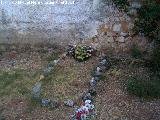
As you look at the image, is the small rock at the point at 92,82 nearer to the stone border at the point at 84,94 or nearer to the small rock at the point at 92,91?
the stone border at the point at 84,94

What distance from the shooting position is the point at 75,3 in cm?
880

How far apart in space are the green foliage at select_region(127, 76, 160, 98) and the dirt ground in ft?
0.39

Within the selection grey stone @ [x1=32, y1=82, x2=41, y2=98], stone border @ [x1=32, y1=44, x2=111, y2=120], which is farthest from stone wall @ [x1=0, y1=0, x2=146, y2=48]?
grey stone @ [x1=32, y1=82, x2=41, y2=98]

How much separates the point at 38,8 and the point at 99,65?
200 cm

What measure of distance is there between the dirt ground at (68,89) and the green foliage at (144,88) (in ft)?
0.39

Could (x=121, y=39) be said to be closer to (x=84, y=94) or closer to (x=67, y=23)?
(x=67, y=23)

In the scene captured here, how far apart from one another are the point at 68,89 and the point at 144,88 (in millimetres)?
1504

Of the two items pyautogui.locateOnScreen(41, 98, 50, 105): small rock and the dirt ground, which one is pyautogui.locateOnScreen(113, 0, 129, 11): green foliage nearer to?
the dirt ground

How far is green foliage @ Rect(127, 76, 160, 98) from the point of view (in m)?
7.28

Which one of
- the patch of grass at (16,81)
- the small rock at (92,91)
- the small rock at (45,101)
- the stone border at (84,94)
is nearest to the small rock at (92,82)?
the stone border at (84,94)

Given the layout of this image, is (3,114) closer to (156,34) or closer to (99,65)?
(99,65)

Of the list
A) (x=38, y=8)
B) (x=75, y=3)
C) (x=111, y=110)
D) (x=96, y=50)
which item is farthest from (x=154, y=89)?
(x=38, y=8)

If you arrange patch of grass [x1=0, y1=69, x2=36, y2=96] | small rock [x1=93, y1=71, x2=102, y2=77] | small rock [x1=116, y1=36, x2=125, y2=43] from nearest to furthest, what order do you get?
1. patch of grass [x1=0, y1=69, x2=36, y2=96]
2. small rock [x1=93, y1=71, x2=102, y2=77]
3. small rock [x1=116, y1=36, x2=125, y2=43]

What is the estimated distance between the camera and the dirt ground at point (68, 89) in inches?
272
